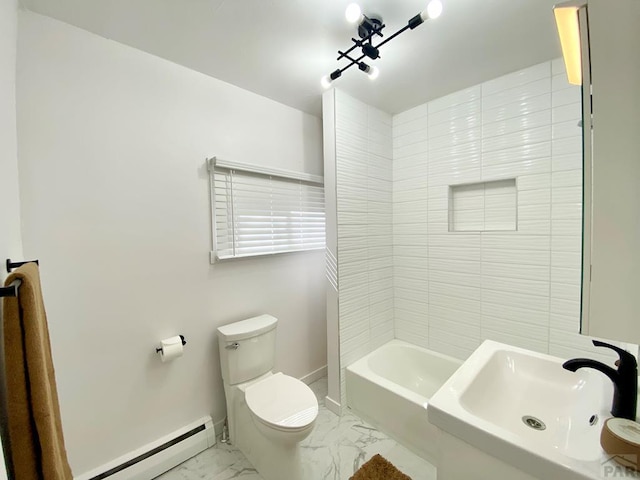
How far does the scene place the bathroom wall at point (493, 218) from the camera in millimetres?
1658

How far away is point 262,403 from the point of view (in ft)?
4.85

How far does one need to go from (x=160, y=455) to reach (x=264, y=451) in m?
0.60

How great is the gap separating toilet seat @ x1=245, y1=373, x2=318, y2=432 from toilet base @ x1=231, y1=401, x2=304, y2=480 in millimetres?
141

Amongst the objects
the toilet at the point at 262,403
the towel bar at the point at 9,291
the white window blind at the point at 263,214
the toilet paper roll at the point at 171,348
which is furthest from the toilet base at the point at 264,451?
the towel bar at the point at 9,291

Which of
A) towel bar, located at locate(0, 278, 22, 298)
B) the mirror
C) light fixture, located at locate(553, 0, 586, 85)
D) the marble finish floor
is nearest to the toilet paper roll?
the marble finish floor

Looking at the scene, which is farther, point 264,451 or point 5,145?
point 264,451

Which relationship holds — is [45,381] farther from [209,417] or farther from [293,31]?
[293,31]

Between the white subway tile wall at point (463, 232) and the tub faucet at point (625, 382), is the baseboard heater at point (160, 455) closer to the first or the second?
the white subway tile wall at point (463, 232)

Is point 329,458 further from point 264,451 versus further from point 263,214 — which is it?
point 263,214

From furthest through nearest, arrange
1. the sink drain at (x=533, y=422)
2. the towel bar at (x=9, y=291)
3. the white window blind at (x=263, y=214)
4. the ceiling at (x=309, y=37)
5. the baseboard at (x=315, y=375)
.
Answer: the baseboard at (x=315, y=375) < the white window blind at (x=263, y=214) < the ceiling at (x=309, y=37) < the sink drain at (x=533, y=422) < the towel bar at (x=9, y=291)

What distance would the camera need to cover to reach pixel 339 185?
1984 millimetres

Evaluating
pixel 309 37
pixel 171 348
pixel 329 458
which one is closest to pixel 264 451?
pixel 329 458

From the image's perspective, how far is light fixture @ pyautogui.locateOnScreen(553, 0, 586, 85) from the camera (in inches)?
25.3

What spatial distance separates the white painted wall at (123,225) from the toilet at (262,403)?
0.18m
